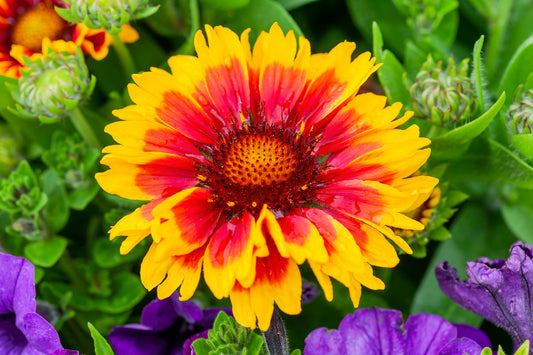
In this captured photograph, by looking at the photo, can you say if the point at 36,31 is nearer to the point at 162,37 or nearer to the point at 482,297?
the point at 162,37

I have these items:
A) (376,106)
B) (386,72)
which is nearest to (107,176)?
(376,106)

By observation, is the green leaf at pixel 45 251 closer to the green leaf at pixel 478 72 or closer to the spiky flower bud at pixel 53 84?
the spiky flower bud at pixel 53 84

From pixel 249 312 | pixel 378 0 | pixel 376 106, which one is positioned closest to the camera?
pixel 249 312

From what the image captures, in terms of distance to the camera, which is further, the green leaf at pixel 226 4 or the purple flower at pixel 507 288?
the green leaf at pixel 226 4

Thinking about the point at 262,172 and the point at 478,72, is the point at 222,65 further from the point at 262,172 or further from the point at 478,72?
the point at 478,72

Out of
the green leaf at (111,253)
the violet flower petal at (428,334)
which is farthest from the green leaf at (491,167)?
the green leaf at (111,253)

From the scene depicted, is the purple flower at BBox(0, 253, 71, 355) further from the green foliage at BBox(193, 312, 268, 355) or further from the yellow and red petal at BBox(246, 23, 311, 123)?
the yellow and red petal at BBox(246, 23, 311, 123)
